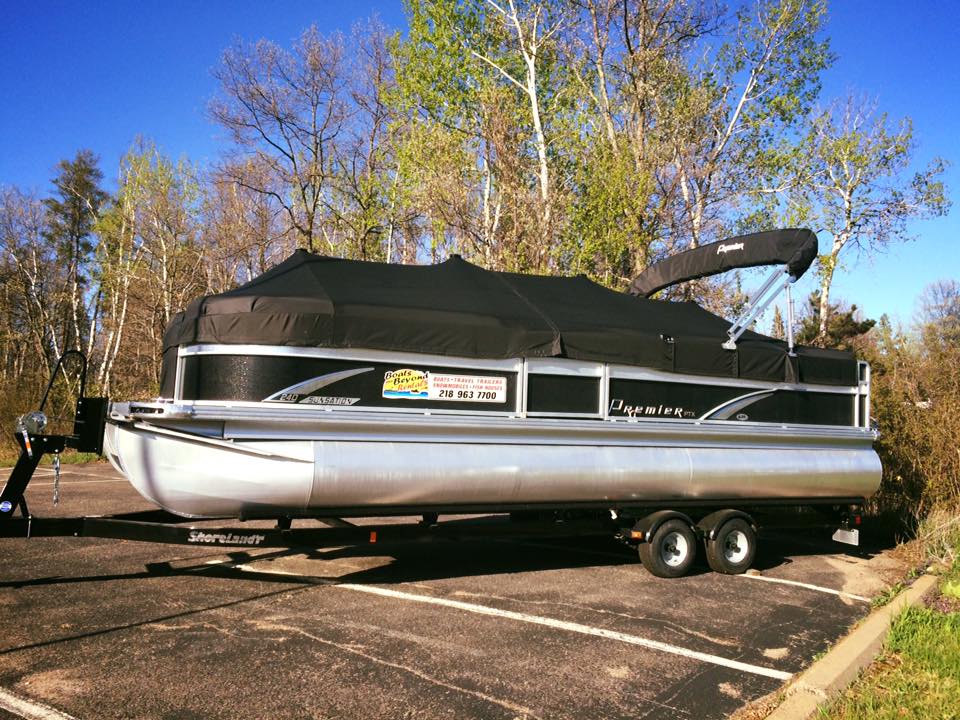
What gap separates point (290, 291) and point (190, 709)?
341 centimetres

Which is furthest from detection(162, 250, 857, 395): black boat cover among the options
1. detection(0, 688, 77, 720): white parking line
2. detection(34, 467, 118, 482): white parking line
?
detection(34, 467, 118, 482): white parking line

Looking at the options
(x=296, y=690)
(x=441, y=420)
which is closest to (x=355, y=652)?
(x=296, y=690)

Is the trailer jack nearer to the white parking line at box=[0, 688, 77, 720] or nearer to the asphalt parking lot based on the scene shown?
the asphalt parking lot

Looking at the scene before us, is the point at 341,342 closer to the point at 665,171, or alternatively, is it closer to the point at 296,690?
the point at 296,690

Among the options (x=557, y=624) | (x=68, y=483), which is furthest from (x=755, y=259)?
(x=68, y=483)

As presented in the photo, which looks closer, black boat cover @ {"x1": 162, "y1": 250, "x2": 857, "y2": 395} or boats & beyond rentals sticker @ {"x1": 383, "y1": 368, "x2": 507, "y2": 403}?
Answer: black boat cover @ {"x1": 162, "y1": 250, "x2": 857, "y2": 395}

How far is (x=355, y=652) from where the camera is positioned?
5301mm

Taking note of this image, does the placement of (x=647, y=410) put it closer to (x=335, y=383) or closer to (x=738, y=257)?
(x=738, y=257)

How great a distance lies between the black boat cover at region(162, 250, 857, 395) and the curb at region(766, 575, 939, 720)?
2.82 m

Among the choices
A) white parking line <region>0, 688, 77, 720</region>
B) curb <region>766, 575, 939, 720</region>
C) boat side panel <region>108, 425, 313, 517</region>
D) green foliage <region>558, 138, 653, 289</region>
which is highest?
green foliage <region>558, 138, 653, 289</region>

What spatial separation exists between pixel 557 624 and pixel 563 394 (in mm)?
2118

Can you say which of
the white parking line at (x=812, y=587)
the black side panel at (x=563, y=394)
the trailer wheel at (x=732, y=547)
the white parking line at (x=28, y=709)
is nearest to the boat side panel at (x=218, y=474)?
the white parking line at (x=28, y=709)

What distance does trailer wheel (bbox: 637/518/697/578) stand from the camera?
784 cm

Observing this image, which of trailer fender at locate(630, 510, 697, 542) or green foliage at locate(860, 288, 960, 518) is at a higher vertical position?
green foliage at locate(860, 288, 960, 518)
